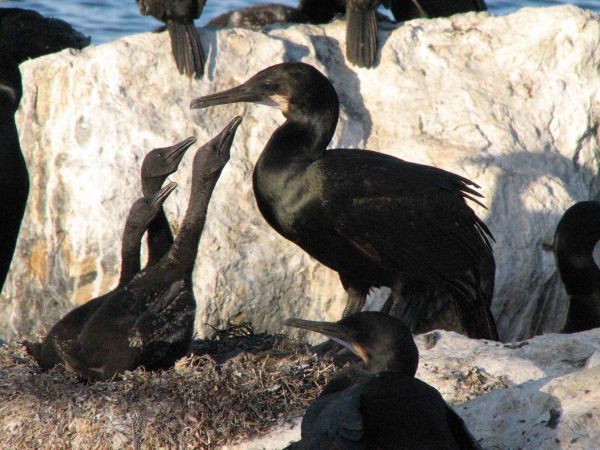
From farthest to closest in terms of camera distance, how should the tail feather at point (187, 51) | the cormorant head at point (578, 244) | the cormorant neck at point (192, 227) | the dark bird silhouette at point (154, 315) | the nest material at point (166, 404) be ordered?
1. the tail feather at point (187, 51)
2. the cormorant head at point (578, 244)
3. the cormorant neck at point (192, 227)
4. the dark bird silhouette at point (154, 315)
5. the nest material at point (166, 404)

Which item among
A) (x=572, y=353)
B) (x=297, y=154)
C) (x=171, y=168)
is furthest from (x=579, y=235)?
(x=171, y=168)

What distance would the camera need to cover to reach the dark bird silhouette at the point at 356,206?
601cm

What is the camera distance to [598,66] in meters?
7.92

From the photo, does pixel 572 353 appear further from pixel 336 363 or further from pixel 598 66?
pixel 598 66

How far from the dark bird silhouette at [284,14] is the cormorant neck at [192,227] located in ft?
14.8

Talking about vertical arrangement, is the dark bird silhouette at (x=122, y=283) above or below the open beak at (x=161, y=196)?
below

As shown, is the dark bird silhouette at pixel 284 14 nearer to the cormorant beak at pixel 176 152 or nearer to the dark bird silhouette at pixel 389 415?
the cormorant beak at pixel 176 152

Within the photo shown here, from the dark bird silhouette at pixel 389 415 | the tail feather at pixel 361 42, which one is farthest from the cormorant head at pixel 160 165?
the tail feather at pixel 361 42

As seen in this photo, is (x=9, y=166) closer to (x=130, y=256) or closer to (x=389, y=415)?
(x=130, y=256)

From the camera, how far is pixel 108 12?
14938 mm

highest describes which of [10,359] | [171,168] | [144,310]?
[171,168]

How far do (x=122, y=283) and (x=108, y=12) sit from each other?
9.59 meters

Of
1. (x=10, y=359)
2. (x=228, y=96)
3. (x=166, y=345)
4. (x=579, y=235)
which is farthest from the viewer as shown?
(x=579, y=235)

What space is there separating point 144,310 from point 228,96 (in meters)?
1.37
